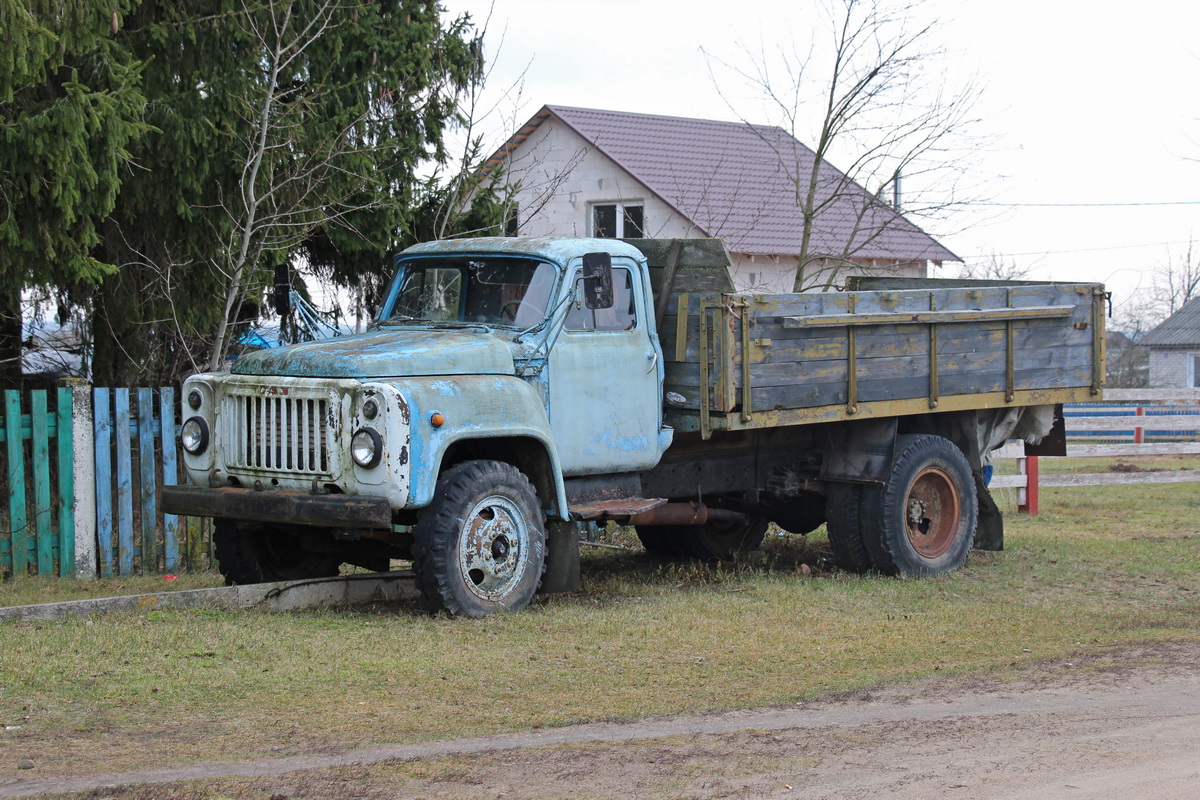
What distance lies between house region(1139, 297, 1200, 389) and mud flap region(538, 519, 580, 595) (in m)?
36.0

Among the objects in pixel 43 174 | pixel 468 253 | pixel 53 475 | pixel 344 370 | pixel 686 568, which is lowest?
pixel 686 568

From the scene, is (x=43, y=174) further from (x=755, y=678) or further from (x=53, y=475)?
(x=755, y=678)

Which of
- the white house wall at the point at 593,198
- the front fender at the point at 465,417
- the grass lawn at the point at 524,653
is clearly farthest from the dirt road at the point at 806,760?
the white house wall at the point at 593,198

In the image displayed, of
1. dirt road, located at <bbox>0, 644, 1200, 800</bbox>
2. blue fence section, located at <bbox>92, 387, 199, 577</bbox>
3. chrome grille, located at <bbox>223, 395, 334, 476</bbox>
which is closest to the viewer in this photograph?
dirt road, located at <bbox>0, 644, 1200, 800</bbox>

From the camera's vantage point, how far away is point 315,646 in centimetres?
708

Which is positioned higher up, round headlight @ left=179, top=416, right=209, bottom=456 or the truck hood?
the truck hood

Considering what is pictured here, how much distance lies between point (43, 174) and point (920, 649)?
682 centimetres

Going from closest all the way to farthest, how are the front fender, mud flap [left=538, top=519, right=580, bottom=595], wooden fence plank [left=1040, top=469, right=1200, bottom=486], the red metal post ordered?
the front fender, mud flap [left=538, top=519, right=580, bottom=595], the red metal post, wooden fence plank [left=1040, top=469, right=1200, bottom=486]

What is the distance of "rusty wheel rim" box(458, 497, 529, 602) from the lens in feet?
26.3

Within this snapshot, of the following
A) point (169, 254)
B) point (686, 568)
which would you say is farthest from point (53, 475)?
point (686, 568)

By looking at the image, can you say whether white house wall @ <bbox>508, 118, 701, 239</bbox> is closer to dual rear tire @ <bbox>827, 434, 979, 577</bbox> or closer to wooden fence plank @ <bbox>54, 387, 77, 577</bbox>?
dual rear tire @ <bbox>827, 434, 979, 577</bbox>

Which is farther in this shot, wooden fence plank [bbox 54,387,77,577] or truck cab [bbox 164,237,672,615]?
wooden fence plank [bbox 54,387,77,577]

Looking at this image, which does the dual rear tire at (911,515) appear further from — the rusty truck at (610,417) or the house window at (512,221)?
the house window at (512,221)

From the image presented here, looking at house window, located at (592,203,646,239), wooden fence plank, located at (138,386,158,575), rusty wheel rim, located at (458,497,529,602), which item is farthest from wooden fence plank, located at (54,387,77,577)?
house window, located at (592,203,646,239)
